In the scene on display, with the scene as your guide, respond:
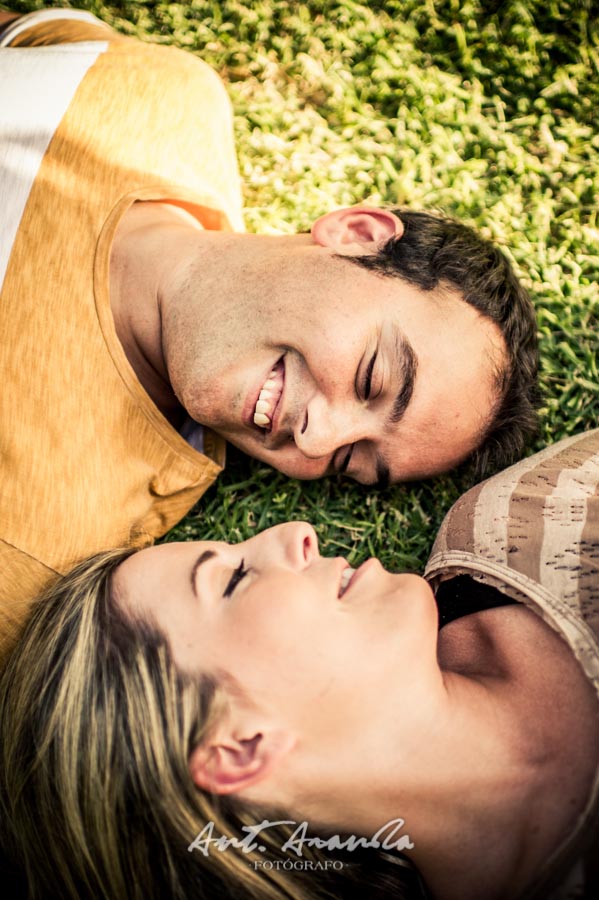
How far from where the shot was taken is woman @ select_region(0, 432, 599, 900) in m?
1.98

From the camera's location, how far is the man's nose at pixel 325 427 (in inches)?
101

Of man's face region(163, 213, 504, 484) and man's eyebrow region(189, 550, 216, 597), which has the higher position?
man's face region(163, 213, 504, 484)

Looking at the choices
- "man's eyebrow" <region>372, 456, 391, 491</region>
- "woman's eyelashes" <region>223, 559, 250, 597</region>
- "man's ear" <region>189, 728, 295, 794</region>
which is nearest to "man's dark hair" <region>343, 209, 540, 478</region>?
"man's eyebrow" <region>372, 456, 391, 491</region>

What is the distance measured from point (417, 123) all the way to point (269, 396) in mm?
1921

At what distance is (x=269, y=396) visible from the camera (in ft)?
8.67

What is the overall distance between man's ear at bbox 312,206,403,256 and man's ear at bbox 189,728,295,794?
182 cm

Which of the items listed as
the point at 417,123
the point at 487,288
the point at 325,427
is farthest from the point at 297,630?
the point at 417,123

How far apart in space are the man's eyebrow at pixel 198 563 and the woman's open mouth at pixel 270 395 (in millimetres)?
669

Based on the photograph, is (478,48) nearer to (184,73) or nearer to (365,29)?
(365,29)

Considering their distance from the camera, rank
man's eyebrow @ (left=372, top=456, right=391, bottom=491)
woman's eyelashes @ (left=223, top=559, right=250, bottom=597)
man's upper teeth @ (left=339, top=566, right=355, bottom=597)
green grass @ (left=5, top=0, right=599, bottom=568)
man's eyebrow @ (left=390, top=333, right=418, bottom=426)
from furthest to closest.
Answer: green grass @ (left=5, top=0, right=599, bottom=568) → man's eyebrow @ (left=372, top=456, right=391, bottom=491) → man's eyebrow @ (left=390, top=333, right=418, bottom=426) → man's upper teeth @ (left=339, top=566, right=355, bottom=597) → woman's eyelashes @ (left=223, top=559, right=250, bottom=597)

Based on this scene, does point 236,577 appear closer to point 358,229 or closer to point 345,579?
point 345,579

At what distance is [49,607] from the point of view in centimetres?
248

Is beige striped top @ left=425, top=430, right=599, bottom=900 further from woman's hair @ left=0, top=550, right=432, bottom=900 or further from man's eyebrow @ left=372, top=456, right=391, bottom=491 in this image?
woman's hair @ left=0, top=550, right=432, bottom=900

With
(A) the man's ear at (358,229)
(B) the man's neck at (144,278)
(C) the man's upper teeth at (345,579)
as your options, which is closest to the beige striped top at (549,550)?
(C) the man's upper teeth at (345,579)
